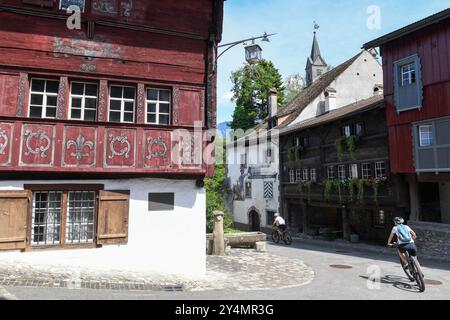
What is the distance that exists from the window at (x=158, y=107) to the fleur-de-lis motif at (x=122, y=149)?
1.06 meters

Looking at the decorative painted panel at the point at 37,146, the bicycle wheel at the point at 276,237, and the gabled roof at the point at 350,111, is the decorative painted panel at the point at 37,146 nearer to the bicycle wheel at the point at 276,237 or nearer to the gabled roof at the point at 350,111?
the bicycle wheel at the point at 276,237

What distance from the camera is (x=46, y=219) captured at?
31.3ft

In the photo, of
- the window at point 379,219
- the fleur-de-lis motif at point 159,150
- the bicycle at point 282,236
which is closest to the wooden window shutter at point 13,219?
the fleur-de-lis motif at point 159,150

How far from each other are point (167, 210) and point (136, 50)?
4812mm

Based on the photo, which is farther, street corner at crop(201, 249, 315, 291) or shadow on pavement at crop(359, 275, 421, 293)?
street corner at crop(201, 249, 315, 291)

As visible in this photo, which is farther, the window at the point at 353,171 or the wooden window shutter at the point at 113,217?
the window at the point at 353,171

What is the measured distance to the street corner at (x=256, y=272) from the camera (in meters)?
10.1

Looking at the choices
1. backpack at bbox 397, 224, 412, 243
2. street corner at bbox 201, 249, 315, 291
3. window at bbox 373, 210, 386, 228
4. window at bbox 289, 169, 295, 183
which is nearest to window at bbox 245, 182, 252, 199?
window at bbox 289, 169, 295, 183

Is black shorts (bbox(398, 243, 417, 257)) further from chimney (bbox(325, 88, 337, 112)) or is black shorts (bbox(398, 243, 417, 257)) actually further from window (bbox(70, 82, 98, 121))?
chimney (bbox(325, 88, 337, 112))

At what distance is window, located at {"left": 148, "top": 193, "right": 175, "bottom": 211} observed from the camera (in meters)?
10.6

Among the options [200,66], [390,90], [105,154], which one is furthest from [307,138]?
[105,154]

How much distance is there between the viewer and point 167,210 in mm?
10688

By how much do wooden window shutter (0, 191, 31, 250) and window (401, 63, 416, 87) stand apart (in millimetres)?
17478
